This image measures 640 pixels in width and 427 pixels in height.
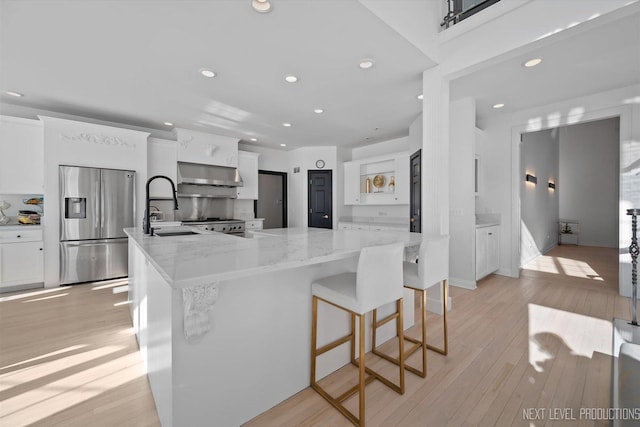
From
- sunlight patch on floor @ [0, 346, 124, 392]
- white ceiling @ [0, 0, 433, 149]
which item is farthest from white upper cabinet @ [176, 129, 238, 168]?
sunlight patch on floor @ [0, 346, 124, 392]

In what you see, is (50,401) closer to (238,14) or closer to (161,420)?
(161,420)

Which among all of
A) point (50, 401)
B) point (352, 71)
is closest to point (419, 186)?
point (352, 71)

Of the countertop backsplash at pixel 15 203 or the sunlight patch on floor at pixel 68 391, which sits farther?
the countertop backsplash at pixel 15 203

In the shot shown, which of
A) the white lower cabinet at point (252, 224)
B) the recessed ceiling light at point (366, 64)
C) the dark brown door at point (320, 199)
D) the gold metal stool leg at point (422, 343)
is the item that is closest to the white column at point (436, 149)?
the recessed ceiling light at point (366, 64)

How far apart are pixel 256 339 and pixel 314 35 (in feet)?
7.49

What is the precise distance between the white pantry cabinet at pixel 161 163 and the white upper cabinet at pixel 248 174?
49.3 inches

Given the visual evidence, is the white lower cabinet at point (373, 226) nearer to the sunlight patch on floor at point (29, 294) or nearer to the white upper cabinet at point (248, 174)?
the white upper cabinet at point (248, 174)

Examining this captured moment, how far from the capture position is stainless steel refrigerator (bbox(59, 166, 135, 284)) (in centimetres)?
368

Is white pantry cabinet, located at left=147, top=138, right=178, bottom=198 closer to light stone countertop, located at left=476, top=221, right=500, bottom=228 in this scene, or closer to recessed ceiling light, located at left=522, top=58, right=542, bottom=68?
light stone countertop, located at left=476, top=221, right=500, bottom=228

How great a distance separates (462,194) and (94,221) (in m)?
5.38

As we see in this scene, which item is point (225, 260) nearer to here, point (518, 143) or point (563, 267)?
point (518, 143)

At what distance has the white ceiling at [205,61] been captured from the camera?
1.92 meters

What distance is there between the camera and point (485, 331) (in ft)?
7.78

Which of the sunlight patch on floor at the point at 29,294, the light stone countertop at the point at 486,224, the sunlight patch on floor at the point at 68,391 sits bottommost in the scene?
the sunlight patch on floor at the point at 68,391
